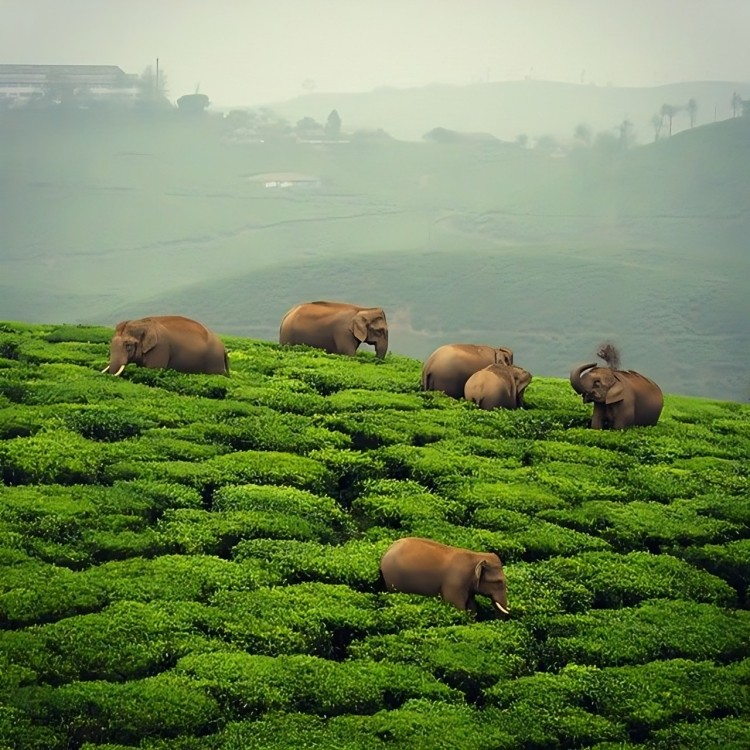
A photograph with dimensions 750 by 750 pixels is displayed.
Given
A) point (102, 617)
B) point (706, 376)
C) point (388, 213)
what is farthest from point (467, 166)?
point (102, 617)

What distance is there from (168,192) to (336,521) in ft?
222

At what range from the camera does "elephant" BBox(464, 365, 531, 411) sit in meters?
19.7

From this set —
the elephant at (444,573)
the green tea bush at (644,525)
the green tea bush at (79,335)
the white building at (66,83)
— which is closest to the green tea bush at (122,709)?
the elephant at (444,573)

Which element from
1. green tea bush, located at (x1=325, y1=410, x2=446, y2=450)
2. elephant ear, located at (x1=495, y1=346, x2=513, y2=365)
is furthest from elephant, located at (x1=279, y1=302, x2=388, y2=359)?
green tea bush, located at (x1=325, y1=410, x2=446, y2=450)

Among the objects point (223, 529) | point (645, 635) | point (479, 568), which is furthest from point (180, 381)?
point (645, 635)

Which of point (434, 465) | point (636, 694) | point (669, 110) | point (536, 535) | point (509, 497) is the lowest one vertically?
point (636, 694)

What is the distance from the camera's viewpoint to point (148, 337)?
1933cm

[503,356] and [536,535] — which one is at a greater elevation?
[503,356]

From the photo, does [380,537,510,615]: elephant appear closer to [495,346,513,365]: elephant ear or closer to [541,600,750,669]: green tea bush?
[541,600,750,669]: green tea bush

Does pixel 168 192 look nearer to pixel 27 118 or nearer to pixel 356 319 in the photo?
pixel 27 118

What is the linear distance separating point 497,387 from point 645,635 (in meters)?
7.52

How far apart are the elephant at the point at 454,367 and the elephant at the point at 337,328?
2243mm

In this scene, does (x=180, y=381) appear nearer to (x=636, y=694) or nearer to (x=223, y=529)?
(x=223, y=529)

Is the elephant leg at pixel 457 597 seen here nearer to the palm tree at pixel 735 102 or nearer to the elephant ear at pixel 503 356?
the elephant ear at pixel 503 356
